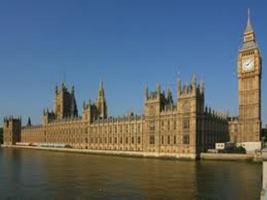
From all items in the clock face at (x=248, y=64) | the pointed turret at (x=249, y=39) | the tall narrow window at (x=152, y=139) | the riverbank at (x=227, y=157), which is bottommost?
the riverbank at (x=227, y=157)

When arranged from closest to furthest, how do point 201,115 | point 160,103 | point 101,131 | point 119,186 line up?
point 119,186 < point 201,115 < point 160,103 < point 101,131

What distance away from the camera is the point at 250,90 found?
143 metres

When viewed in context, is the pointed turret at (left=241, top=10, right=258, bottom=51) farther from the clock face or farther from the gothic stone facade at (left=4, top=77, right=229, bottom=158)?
the gothic stone facade at (left=4, top=77, right=229, bottom=158)

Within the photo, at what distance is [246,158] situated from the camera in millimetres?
109875

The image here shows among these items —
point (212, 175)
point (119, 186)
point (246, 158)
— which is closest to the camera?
point (119, 186)

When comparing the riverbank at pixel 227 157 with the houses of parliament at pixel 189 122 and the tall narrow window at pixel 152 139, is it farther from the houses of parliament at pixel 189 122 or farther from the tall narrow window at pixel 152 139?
the tall narrow window at pixel 152 139

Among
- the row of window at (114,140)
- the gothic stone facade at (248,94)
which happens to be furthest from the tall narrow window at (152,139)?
the gothic stone facade at (248,94)

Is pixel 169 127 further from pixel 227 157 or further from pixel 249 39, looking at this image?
pixel 249 39

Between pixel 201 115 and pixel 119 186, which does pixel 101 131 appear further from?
pixel 119 186

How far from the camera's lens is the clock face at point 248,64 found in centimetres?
14262

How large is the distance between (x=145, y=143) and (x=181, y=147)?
19.4 m

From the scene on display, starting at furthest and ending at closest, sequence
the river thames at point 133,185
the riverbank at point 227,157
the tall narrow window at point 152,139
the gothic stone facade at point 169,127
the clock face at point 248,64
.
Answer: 1. the clock face at point 248,64
2. the tall narrow window at point 152,139
3. the gothic stone facade at point 169,127
4. the riverbank at point 227,157
5. the river thames at point 133,185

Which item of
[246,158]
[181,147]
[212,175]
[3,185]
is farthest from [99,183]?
[181,147]

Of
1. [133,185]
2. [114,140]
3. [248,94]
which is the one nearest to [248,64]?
[248,94]
